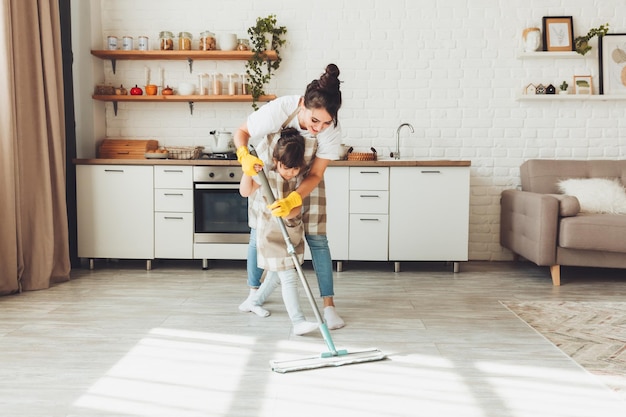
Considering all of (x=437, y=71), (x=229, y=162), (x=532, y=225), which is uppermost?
(x=437, y=71)

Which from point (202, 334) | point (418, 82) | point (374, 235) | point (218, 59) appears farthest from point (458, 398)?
point (218, 59)

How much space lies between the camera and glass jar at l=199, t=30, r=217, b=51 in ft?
14.7

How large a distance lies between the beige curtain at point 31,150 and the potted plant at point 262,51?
139 cm

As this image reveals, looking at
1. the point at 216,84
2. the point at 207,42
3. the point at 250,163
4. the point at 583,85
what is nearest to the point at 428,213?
the point at 583,85

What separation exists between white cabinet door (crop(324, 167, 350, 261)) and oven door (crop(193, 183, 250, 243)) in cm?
59

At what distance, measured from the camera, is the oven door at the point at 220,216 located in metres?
4.16

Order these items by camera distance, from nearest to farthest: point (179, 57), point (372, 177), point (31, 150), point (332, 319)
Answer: point (332, 319) → point (31, 150) → point (372, 177) → point (179, 57)

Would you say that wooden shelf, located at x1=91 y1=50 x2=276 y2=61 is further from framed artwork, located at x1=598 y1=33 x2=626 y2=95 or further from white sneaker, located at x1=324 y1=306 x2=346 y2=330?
framed artwork, located at x1=598 y1=33 x2=626 y2=95

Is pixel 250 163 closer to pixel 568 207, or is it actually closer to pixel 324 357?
pixel 324 357

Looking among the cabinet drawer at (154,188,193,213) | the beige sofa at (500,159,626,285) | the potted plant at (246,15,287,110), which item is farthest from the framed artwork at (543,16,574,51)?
the cabinet drawer at (154,188,193,213)

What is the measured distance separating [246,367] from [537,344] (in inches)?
48.7

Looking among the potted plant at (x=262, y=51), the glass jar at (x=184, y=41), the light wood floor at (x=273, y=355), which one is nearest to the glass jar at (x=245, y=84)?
the potted plant at (x=262, y=51)

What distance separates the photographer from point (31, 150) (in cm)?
357

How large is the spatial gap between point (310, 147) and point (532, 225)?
1944mm
